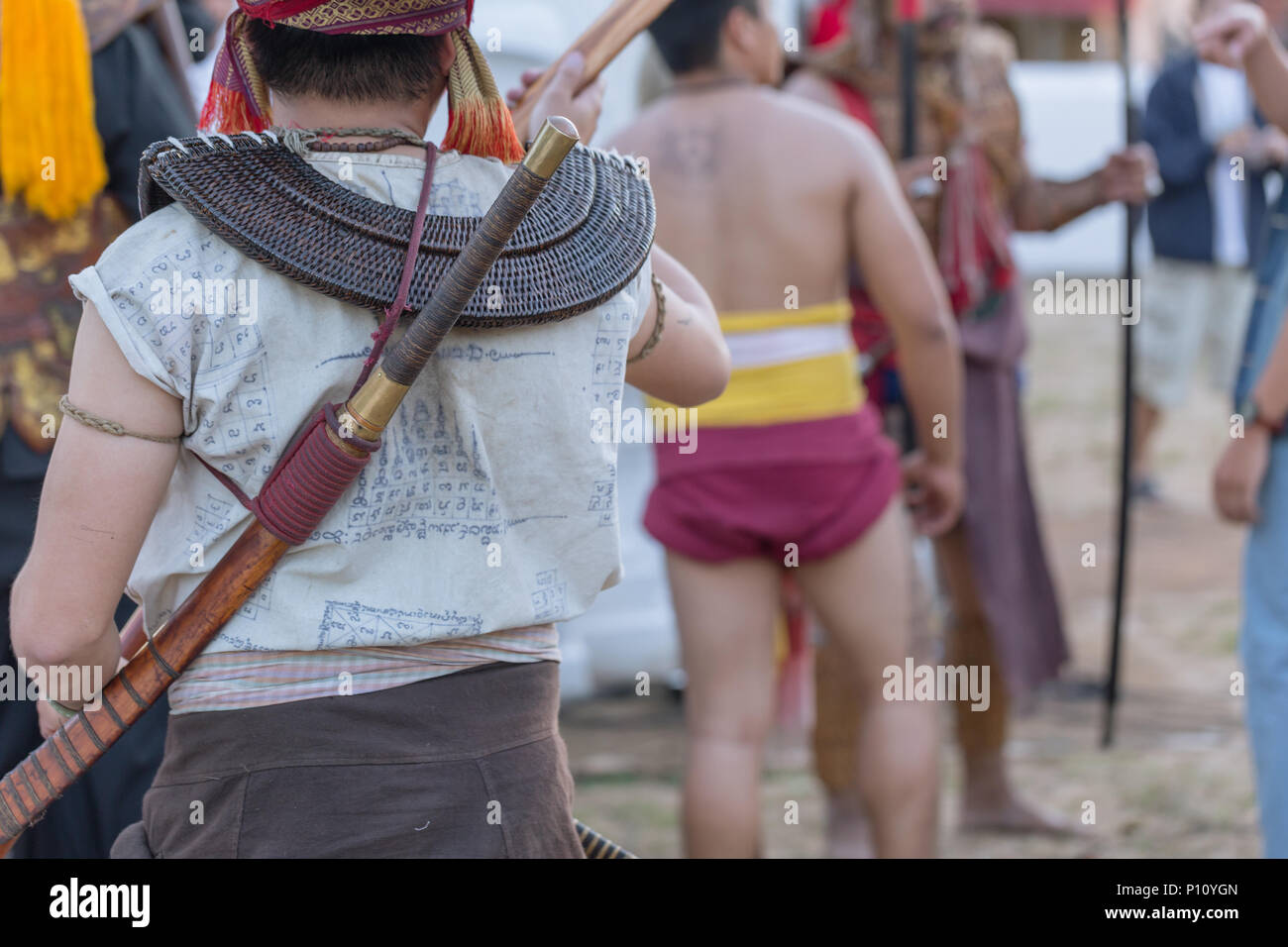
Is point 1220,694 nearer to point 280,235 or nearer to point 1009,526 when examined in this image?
point 1009,526

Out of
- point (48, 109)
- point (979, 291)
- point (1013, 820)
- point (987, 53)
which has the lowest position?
point (1013, 820)

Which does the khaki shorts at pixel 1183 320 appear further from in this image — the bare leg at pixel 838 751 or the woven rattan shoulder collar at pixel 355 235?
the woven rattan shoulder collar at pixel 355 235

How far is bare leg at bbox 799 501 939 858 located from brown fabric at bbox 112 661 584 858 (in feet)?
5.26

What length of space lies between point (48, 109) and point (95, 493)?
4.35 feet

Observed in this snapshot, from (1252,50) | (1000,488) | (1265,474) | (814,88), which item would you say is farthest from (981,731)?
(1252,50)

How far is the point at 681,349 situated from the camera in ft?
5.68

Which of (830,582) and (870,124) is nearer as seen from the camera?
(830,582)

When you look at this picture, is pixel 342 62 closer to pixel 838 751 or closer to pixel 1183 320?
pixel 838 751

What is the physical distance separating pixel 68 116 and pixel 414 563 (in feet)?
4.52

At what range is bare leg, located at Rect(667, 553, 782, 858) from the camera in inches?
121

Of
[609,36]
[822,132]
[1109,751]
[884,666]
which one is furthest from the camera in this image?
[1109,751]

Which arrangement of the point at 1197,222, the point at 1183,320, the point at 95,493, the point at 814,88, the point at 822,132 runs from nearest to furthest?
the point at 95,493 → the point at 822,132 → the point at 814,88 → the point at 1197,222 → the point at 1183,320
